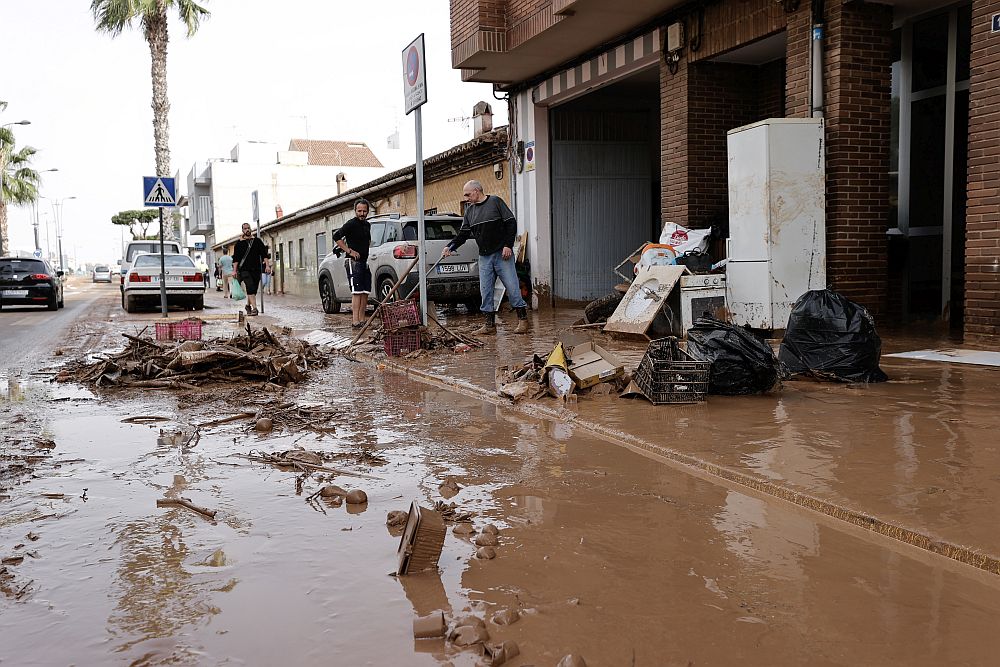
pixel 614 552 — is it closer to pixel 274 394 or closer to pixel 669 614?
pixel 669 614

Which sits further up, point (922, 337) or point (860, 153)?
point (860, 153)

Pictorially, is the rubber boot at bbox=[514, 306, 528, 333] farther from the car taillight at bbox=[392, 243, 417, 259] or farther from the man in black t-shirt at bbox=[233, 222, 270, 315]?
the man in black t-shirt at bbox=[233, 222, 270, 315]

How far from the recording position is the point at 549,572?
2939 millimetres

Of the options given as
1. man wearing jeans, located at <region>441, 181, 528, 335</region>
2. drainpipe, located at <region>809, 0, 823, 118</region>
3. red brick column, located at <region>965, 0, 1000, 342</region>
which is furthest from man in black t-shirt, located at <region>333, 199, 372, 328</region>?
red brick column, located at <region>965, 0, 1000, 342</region>

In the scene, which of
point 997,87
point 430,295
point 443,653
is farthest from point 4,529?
point 430,295

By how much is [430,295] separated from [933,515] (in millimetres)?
11270

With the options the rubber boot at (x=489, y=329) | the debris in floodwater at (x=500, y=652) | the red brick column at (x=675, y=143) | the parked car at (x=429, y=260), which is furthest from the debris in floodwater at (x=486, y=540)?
the parked car at (x=429, y=260)

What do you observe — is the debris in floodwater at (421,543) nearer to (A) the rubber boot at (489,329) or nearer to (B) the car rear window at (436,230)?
(A) the rubber boot at (489,329)

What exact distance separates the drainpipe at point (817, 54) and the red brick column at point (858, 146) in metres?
0.07

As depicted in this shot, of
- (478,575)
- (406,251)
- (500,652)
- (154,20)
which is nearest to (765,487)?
(478,575)

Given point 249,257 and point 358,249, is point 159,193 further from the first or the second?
point 358,249

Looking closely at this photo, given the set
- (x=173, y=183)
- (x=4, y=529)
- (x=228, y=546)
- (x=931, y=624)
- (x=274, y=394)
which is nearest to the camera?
(x=931, y=624)

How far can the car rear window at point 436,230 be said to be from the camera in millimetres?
14773

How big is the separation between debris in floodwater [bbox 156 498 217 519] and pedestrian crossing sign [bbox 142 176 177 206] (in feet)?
48.2
